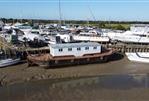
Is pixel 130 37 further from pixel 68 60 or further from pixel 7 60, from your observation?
pixel 7 60

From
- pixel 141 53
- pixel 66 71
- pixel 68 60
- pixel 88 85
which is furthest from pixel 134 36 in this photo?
pixel 88 85

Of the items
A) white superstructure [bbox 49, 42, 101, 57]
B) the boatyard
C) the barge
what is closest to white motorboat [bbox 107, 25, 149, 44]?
the boatyard

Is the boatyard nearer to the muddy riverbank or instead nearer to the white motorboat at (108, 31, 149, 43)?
the muddy riverbank

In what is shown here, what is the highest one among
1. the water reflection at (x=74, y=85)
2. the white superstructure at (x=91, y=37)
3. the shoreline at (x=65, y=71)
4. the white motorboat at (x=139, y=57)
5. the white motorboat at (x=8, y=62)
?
the white superstructure at (x=91, y=37)

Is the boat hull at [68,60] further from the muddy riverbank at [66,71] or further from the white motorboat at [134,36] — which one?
the white motorboat at [134,36]

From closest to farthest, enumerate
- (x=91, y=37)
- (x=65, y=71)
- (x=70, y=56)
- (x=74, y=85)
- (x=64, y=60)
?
(x=74, y=85) < (x=65, y=71) < (x=64, y=60) < (x=70, y=56) < (x=91, y=37)

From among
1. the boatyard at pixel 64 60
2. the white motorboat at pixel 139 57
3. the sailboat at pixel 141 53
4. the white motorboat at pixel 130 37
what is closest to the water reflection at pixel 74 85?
the boatyard at pixel 64 60
